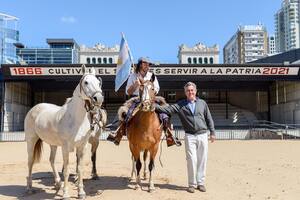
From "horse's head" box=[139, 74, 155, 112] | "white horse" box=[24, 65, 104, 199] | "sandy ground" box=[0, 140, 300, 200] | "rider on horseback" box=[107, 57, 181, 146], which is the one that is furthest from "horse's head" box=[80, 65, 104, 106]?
"sandy ground" box=[0, 140, 300, 200]

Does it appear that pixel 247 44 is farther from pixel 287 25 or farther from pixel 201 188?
pixel 201 188

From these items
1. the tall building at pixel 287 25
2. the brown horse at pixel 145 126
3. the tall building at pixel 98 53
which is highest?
the tall building at pixel 287 25

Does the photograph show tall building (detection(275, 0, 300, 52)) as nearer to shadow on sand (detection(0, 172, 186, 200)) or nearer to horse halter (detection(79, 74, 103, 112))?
shadow on sand (detection(0, 172, 186, 200))

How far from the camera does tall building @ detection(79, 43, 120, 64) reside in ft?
247

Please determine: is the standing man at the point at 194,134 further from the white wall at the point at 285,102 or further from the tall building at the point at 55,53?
the tall building at the point at 55,53

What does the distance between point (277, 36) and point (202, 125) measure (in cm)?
13939

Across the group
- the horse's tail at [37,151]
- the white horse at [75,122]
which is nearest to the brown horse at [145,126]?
the white horse at [75,122]

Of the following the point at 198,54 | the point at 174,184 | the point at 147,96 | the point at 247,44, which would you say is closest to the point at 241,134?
the point at 174,184

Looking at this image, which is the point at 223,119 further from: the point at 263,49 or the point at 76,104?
the point at 263,49

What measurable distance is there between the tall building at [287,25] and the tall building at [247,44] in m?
9.58

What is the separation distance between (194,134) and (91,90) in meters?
2.52

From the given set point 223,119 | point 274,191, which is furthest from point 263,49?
point 274,191

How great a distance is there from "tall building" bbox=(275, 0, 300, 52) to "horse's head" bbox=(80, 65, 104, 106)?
124662 millimetres

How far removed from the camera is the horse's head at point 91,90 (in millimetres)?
5586
